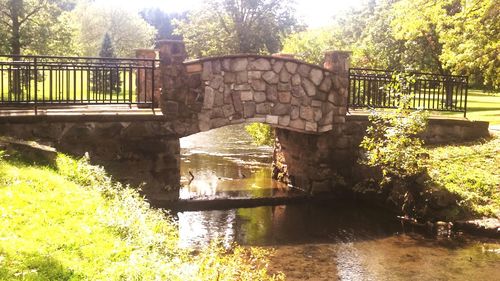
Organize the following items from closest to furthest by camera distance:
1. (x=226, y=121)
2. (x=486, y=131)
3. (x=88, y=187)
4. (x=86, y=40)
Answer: (x=88, y=187), (x=226, y=121), (x=486, y=131), (x=86, y=40)

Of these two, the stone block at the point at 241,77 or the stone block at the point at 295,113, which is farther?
the stone block at the point at 295,113

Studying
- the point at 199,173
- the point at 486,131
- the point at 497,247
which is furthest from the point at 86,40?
the point at 497,247

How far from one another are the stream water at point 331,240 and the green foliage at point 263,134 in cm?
458

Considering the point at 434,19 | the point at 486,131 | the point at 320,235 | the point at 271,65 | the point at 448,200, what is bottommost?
the point at 320,235

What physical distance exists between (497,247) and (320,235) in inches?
111

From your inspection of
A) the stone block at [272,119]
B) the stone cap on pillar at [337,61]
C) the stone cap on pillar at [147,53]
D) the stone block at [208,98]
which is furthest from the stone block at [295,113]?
the stone cap on pillar at [147,53]

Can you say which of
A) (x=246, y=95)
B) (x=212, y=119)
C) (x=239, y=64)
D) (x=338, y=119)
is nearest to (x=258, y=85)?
(x=246, y=95)

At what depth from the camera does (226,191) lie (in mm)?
11680

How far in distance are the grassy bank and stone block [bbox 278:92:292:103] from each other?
185 inches

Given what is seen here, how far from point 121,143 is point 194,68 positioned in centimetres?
202

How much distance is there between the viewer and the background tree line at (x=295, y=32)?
40.6 ft

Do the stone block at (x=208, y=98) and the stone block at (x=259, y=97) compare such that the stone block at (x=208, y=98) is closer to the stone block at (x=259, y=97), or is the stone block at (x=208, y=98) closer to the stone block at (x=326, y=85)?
the stone block at (x=259, y=97)

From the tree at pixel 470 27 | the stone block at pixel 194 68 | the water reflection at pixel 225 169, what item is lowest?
the water reflection at pixel 225 169

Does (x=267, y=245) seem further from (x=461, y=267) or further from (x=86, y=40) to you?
(x=86, y=40)
